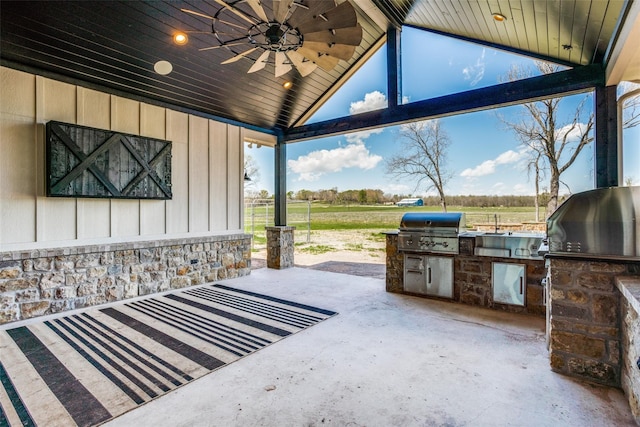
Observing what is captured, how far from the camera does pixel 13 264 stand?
11.3 feet

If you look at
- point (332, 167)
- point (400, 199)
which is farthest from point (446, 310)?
point (332, 167)

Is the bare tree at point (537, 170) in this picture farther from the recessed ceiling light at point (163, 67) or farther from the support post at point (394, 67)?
the recessed ceiling light at point (163, 67)

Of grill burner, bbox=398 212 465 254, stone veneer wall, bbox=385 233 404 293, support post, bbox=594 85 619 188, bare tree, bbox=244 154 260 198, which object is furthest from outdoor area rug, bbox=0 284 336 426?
bare tree, bbox=244 154 260 198

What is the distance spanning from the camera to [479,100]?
414 cm

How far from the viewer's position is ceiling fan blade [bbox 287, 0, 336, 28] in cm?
244

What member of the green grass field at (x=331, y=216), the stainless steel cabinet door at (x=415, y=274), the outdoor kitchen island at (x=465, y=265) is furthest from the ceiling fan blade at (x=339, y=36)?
the green grass field at (x=331, y=216)

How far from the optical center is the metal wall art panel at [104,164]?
142 inches

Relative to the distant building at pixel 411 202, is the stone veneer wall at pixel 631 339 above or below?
below

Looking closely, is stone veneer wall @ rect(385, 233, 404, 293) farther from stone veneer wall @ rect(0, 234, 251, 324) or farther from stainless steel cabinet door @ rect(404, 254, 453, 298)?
stone veneer wall @ rect(0, 234, 251, 324)

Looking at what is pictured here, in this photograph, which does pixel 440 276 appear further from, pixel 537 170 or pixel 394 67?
pixel 394 67

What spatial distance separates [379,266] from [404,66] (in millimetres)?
3974

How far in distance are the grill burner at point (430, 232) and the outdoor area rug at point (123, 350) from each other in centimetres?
161

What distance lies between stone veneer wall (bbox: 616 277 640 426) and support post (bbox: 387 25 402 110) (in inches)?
144

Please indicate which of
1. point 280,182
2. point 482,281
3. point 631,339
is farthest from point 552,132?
point 280,182
